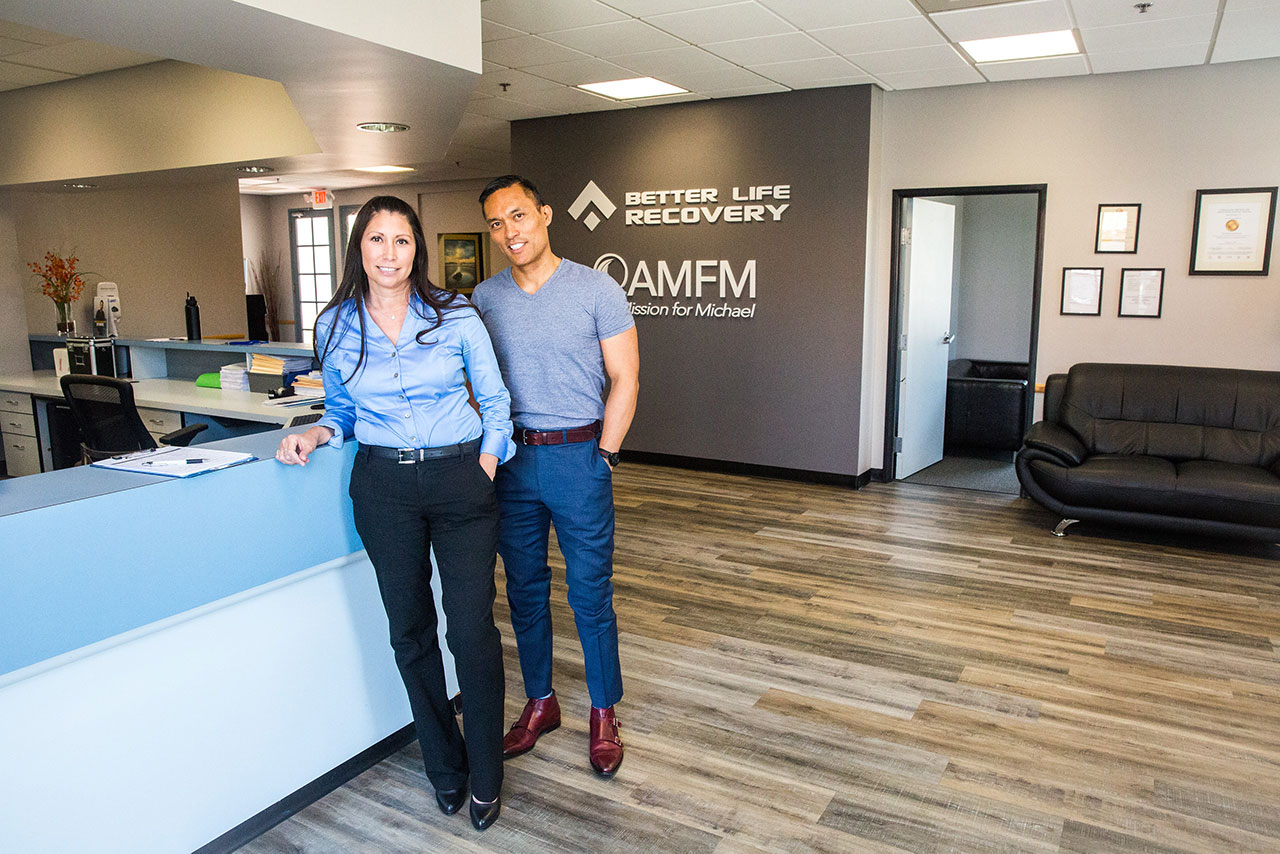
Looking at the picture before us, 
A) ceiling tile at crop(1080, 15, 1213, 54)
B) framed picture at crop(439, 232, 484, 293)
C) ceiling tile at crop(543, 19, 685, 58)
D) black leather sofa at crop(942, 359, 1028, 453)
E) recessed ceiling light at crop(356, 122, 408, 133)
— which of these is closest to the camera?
recessed ceiling light at crop(356, 122, 408, 133)

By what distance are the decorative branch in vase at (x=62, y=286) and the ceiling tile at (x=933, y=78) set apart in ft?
16.2

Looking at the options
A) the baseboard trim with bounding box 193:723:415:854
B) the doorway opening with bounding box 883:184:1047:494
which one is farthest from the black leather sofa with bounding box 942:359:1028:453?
the baseboard trim with bounding box 193:723:415:854

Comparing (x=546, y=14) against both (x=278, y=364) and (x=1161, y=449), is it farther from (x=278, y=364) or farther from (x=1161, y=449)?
(x=1161, y=449)

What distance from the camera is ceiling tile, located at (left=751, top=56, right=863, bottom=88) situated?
15.1 feet

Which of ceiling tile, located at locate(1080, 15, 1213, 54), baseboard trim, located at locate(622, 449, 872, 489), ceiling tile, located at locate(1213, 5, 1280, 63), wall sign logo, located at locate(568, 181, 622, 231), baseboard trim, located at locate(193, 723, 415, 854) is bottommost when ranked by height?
baseboard trim, located at locate(193, 723, 415, 854)

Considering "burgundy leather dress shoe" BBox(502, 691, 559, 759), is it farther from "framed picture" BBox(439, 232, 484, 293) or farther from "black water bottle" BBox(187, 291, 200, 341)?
"framed picture" BBox(439, 232, 484, 293)

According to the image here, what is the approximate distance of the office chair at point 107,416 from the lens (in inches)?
143

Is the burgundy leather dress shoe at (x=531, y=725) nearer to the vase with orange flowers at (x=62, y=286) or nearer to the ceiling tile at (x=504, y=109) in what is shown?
the ceiling tile at (x=504, y=109)

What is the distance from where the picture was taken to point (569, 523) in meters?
2.22

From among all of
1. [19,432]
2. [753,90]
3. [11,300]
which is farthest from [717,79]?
[11,300]

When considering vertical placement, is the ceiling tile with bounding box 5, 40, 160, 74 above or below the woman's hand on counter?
above

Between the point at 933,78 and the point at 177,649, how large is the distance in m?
4.67

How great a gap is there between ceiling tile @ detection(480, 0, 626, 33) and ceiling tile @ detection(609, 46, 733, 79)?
2.01ft

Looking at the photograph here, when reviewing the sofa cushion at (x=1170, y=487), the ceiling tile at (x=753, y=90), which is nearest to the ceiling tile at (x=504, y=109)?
the ceiling tile at (x=753, y=90)
